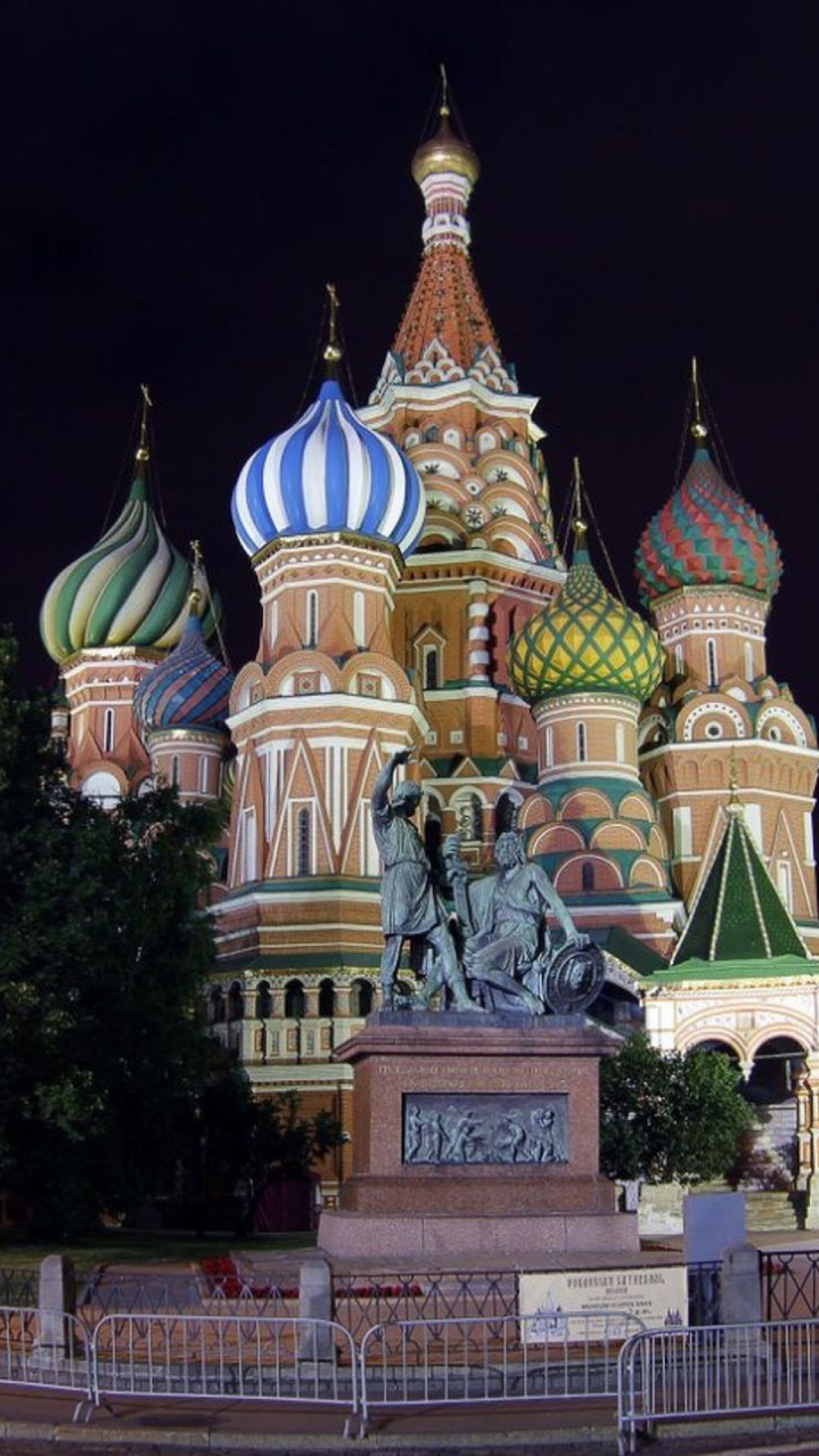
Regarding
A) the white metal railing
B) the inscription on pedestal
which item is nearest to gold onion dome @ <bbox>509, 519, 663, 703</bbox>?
the inscription on pedestal

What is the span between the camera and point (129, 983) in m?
24.0

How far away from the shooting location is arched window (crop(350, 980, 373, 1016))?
38.2 meters

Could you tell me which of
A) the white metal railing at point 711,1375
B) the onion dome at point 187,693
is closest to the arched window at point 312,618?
the onion dome at point 187,693

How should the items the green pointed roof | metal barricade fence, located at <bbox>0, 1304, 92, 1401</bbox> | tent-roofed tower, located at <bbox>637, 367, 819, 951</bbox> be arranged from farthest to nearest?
tent-roofed tower, located at <bbox>637, 367, 819, 951</bbox>, the green pointed roof, metal barricade fence, located at <bbox>0, 1304, 92, 1401</bbox>

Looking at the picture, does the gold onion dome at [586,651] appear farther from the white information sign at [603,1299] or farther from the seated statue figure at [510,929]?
the white information sign at [603,1299]

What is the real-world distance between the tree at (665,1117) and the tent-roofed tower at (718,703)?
1551cm

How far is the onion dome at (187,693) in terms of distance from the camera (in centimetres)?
4944

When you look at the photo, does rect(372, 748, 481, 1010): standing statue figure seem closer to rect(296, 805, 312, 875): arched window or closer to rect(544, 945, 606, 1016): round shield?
rect(544, 945, 606, 1016): round shield

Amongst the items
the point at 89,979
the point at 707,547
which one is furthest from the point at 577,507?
the point at 89,979

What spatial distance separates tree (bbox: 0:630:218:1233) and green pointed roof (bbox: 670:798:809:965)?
1198 centimetres

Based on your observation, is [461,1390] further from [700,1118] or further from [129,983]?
[700,1118]

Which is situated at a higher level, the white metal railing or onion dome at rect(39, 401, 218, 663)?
onion dome at rect(39, 401, 218, 663)

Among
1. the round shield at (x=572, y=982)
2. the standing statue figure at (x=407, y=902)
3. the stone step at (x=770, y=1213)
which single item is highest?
the standing statue figure at (x=407, y=902)

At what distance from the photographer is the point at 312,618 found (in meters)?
42.4
